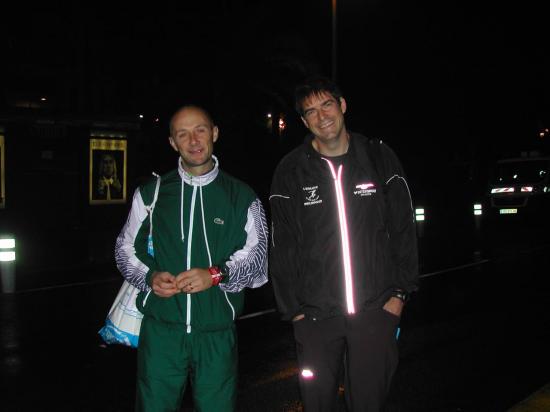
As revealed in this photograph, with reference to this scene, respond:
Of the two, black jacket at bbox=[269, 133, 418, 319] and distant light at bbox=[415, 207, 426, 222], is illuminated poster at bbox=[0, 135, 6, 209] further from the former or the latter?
black jacket at bbox=[269, 133, 418, 319]

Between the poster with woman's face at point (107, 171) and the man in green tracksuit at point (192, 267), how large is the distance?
58.0ft

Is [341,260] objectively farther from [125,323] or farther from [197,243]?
[125,323]

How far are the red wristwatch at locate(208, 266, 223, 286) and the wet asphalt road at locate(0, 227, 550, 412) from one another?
2107mm

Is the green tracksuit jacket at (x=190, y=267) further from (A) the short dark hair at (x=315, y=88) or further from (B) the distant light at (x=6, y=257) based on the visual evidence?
(B) the distant light at (x=6, y=257)

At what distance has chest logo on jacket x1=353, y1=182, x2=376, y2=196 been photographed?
128 inches

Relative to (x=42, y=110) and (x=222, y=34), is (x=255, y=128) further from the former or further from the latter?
(x=42, y=110)

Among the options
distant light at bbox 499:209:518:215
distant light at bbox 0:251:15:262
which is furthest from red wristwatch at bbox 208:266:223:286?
distant light at bbox 499:209:518:215

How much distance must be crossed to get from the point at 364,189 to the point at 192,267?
899mm

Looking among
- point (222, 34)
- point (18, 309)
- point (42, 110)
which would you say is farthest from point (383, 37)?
point (18, 309)

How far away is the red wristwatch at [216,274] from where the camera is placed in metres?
3.12

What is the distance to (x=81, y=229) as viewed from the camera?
66.3 ft

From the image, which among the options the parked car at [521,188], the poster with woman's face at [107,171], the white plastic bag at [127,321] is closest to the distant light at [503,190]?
the parked car at [521,188]

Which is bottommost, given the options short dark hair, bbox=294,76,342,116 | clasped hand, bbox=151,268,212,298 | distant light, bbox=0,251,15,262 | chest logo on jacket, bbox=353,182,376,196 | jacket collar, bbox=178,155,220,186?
distant light, bbox=0,251,15,262

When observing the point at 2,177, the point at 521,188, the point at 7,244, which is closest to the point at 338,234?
the point at 7,244
